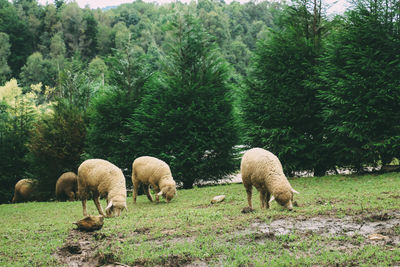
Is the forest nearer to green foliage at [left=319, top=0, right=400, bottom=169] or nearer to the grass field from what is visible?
green foliage at [left=319, top=0, right=400, bottom=169]

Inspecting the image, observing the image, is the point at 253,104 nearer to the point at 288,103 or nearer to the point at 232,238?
the point at 288,103

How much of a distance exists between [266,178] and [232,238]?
237 cm

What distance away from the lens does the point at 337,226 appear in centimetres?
719

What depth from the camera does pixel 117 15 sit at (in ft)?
486

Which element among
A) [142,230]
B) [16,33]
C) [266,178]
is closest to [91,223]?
[142,230]

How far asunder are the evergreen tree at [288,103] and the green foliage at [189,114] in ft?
5.27

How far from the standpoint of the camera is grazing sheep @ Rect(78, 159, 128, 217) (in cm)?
1012

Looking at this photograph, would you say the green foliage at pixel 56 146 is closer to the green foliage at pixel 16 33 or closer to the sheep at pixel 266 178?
the sheep at pixel 266 178

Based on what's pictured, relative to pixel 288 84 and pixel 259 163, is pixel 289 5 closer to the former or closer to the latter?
pixel 288 84

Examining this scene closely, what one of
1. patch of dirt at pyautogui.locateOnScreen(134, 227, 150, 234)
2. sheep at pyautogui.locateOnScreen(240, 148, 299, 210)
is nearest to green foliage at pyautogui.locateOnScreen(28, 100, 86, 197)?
patch of dirt at pyautogui.locateOnScreen(134, 227, 150, 234)

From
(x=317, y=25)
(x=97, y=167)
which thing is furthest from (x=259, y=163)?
(x=317, y=25)

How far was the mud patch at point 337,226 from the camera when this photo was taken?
6750mm

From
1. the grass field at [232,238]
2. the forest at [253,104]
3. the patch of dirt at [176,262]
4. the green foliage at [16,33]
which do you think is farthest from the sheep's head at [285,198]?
the green foliage at [16,33]

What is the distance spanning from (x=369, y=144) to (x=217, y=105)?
7523 millimetres
